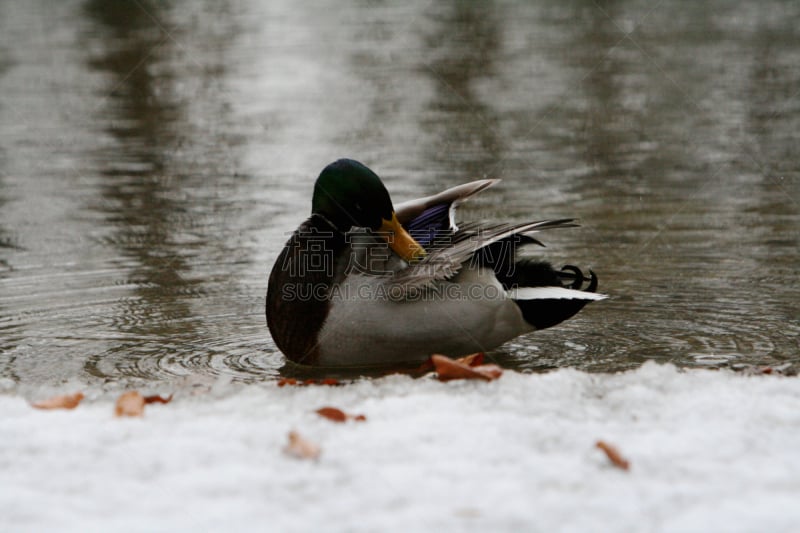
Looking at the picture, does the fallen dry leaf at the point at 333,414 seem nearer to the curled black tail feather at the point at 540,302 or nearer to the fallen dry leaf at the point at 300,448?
the fallen dry leaf at the point at 300,448

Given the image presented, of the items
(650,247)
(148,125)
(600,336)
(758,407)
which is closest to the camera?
(758,407)

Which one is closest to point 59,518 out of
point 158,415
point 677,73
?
point 158,415

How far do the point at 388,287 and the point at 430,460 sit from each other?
5.28ft

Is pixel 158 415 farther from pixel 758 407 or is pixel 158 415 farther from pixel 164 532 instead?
pixel 758 407

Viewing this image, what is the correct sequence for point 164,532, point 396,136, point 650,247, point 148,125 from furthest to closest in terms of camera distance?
point 148,125 < point 396,136 < point 650,247 < point 164,532

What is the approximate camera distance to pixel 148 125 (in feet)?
36.4

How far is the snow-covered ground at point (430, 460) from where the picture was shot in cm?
234

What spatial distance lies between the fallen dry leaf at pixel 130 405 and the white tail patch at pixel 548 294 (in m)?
1.77

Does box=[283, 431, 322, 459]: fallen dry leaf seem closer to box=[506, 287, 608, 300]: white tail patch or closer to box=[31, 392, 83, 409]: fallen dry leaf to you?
box=[31, 392, 83, 409]: fallen dry leaf

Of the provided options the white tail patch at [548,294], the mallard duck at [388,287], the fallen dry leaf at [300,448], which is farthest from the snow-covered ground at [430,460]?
the white tail patch at [548,294]

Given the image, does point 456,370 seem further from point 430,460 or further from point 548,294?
point 548,294

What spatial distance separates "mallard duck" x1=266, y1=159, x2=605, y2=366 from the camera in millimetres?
4164

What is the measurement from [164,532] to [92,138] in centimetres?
872

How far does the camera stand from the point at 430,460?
2611 mm
